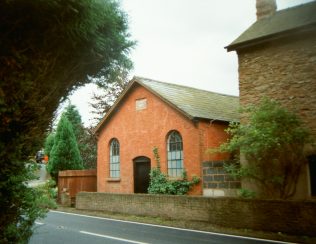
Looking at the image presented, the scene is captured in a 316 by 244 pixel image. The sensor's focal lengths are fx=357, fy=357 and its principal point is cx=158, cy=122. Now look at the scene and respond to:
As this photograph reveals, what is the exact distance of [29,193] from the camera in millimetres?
5211

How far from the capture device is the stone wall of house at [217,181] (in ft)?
51.5

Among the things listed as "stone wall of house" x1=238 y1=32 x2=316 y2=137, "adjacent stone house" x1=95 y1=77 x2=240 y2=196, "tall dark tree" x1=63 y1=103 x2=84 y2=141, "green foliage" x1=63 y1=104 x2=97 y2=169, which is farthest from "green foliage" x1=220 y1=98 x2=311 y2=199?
"tall dark tree" x1=63 y1=103 x2=84 y2=141

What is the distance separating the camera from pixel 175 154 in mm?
19250

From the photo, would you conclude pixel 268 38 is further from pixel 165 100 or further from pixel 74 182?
pixel 74 182

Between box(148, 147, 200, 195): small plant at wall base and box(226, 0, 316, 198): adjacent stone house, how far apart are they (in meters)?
5.19

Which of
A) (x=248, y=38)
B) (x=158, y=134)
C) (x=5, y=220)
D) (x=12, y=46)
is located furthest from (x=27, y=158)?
(x=158, y=134)

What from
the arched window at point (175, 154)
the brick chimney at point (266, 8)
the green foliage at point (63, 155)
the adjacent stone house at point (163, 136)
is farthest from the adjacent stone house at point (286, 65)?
the green foliage at point (63, 155)

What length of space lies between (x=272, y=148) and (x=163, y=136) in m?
7.68

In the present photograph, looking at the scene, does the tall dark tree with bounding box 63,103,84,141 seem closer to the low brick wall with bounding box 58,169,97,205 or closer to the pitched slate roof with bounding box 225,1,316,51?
the low brick wall with bounding box 58,169,97,205

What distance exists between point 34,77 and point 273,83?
11.5 meters

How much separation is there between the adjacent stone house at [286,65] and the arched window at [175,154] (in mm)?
5006

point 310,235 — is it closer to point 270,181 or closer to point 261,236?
point 261,236

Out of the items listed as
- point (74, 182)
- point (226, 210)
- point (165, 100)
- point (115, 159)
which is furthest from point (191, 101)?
point (74, 182)

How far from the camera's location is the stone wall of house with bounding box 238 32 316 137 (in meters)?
13.5
